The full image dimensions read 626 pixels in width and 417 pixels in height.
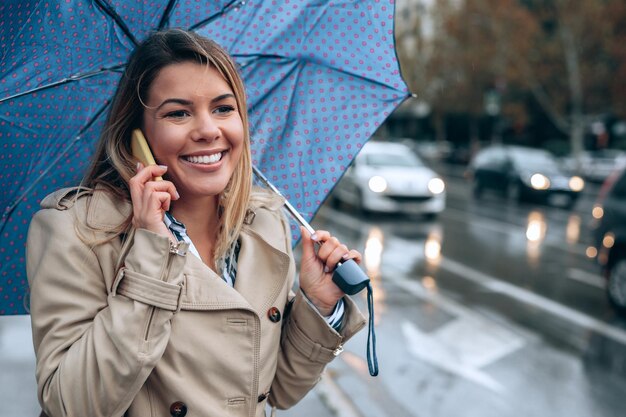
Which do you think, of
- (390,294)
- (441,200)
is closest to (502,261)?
(390,294)

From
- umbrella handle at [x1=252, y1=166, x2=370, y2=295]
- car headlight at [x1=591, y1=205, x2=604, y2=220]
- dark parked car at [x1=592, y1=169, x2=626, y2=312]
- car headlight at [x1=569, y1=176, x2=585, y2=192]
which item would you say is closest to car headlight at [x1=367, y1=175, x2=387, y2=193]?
car headlight at [x1=569, y1=176, x2=585, y2=192]

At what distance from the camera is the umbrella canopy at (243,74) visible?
85.1 inches

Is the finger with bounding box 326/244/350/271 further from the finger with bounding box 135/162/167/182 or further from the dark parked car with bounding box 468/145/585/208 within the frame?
the dark parked car with bounding box 468/145/585/208

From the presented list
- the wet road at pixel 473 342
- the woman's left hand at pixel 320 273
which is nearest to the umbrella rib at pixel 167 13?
the woman's left hand at pixel 320 273

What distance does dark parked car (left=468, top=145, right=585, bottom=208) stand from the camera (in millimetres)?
21047

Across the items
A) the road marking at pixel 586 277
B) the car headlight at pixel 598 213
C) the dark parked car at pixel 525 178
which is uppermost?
the car headlight at pixel 598 213

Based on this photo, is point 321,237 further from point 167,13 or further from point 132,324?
point 167,13

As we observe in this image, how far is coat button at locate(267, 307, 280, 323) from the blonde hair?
0.63 ft

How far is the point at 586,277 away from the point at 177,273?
9.50m

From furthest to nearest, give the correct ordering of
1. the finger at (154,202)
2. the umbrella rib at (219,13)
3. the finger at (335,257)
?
the umbrella rib at (219,13), the finger at (335,257), the finger at (154,202)

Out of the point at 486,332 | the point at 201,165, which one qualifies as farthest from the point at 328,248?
the point at 486,332

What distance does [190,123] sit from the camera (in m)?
1.89

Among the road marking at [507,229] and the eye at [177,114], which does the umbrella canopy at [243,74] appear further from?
the road marking at [507,229]

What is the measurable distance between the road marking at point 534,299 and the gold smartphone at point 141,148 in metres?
6.20
